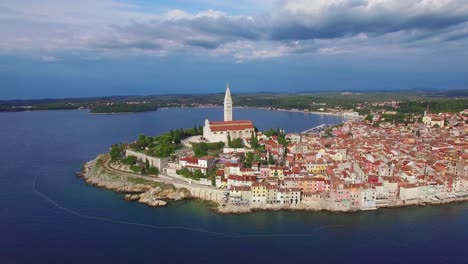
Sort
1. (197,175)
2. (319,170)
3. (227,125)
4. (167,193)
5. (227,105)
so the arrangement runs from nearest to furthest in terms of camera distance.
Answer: (167,193)
(197,175)
(319,170)
(227,125)
(227,105)

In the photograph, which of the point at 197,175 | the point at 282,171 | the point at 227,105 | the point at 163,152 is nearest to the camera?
the point at 282,171

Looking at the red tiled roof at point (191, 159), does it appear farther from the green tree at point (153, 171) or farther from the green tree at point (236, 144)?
the green tree at point (236, 144)

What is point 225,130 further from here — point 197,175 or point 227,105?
point 197,175

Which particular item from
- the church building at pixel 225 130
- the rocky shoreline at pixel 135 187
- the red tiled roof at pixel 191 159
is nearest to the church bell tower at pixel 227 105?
the church building at pixel 225 130

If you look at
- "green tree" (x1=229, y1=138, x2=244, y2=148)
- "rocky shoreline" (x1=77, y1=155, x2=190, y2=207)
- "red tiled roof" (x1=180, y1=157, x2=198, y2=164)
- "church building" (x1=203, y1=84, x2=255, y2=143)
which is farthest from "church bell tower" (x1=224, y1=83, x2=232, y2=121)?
"rocky shoreline" (x1=77, y1=155, x2=190, y2=207)

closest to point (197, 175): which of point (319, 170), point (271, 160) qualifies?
point (271, 160)

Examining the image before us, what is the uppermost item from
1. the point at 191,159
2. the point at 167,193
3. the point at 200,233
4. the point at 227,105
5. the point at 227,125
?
the point at 227,105
